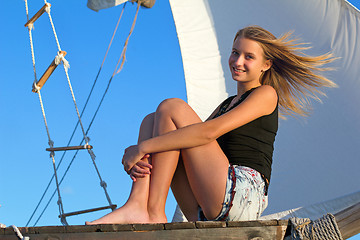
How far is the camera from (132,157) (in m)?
2.41

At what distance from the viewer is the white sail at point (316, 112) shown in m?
5.47

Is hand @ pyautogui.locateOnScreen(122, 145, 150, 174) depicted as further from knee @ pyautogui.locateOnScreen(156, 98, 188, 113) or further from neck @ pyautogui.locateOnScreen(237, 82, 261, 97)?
neck @ pyautogui.locateOnScreen(237, 82, 261, 97)

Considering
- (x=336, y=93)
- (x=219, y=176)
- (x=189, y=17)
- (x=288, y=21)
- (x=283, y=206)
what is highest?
(x=189, y=17)

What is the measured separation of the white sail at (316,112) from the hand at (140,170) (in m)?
3.52

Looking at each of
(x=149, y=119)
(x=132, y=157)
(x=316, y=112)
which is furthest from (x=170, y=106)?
(x=316, y=112)

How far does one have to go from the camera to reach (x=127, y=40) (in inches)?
255

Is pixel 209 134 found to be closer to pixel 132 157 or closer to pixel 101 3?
pixel 132 157

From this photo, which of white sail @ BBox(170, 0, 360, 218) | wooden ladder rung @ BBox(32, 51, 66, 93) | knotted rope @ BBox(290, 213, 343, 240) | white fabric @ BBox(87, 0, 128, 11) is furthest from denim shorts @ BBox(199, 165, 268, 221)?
white fabric @ BBox(87, 0, 128, 11)

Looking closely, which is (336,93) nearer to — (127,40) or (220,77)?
(220,77)

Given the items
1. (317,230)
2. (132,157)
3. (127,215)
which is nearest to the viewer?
(317,230)

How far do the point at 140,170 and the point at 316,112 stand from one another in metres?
3.72

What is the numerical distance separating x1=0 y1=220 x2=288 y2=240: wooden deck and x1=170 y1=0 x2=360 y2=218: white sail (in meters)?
3.82

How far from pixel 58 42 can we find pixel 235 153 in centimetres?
475

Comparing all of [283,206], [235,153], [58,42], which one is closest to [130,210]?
[235,153]
